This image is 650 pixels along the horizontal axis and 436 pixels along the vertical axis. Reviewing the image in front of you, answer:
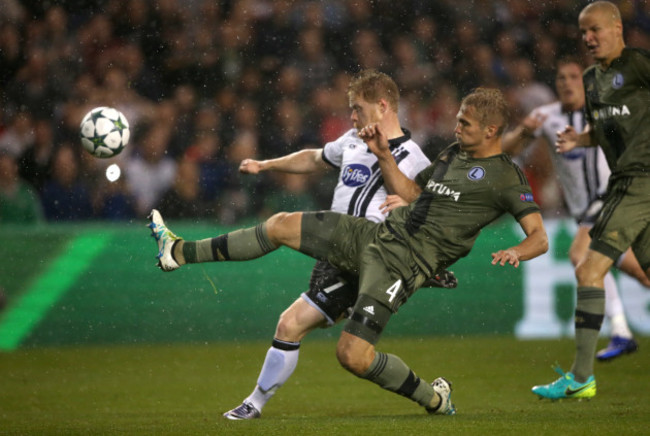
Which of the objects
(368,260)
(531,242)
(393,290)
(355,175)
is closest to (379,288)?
(393,290)

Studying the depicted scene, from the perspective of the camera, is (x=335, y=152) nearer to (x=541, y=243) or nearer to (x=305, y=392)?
(x=541, y=243)

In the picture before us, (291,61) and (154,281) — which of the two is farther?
(291,61)

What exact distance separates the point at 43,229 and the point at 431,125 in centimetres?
402

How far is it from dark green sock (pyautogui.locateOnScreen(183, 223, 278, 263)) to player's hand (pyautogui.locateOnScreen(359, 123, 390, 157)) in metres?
0.72

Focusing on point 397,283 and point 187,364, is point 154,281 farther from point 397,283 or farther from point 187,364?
point 397,283

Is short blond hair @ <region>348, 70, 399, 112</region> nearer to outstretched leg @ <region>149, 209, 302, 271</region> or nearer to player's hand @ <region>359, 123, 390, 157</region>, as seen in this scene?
player's hand @ <region>359, 123, 390, 157</region>

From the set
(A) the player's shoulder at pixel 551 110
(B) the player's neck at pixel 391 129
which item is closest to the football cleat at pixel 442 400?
(B) the player's neck at pixel 391 129

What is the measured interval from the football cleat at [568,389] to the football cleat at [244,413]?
1.68 metres

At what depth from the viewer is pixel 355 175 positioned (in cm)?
608

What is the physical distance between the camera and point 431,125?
35.6 feet

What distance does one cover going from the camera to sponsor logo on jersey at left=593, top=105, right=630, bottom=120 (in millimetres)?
6160

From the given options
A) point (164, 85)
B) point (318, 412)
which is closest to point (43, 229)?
point (164, 85)

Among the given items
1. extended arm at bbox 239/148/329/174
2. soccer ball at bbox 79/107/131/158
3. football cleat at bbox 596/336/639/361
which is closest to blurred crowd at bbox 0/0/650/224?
football cleat at bbox 596/336/639/361

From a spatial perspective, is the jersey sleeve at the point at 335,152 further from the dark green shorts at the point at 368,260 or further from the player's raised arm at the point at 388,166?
the dark green shorts at the point at 368,260
